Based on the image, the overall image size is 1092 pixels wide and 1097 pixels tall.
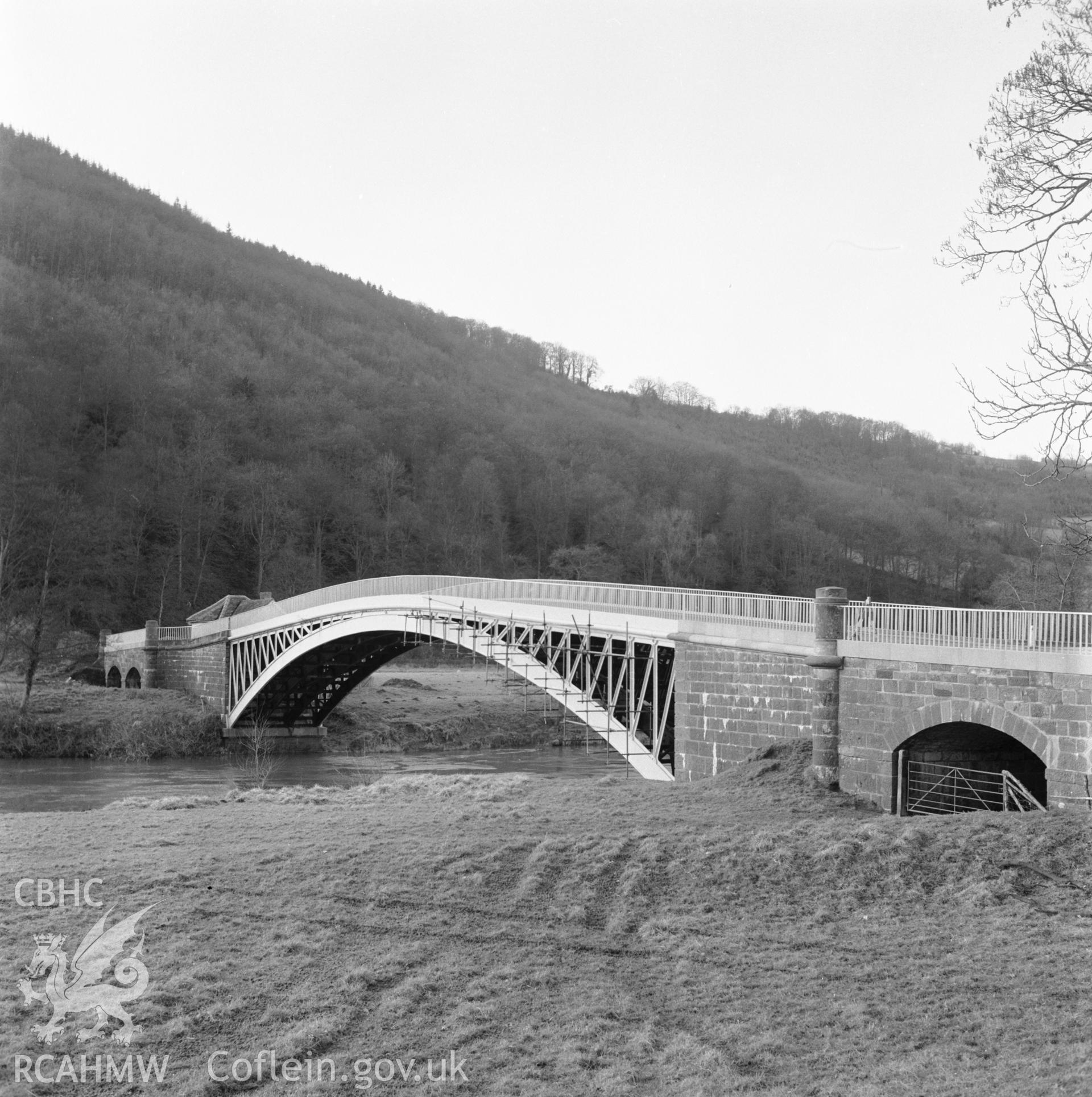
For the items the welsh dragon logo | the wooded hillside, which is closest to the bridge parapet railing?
the welsh dragon logo

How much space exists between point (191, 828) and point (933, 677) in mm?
10531

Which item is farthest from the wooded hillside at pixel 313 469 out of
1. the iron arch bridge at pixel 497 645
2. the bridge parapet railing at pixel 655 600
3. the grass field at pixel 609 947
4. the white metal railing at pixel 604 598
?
the grass field at pixel 609 947

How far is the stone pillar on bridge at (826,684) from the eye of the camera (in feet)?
58.7

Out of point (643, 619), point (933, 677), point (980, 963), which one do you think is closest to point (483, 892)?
point (980, 963)

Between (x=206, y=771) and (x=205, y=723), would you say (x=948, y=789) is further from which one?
(x=205, y=723)

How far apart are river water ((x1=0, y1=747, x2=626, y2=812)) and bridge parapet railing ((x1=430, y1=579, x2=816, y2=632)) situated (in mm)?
4545

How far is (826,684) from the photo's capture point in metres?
18.1

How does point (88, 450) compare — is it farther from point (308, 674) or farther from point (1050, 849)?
point (1050, 849)

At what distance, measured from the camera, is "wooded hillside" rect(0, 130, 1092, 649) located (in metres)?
65.2

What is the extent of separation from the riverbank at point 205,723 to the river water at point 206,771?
3.34ft

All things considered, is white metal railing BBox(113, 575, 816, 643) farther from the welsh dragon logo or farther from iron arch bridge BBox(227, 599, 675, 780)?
the welsh dragon logo

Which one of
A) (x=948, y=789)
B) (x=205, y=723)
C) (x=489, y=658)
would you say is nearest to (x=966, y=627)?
(x=948, y=789)

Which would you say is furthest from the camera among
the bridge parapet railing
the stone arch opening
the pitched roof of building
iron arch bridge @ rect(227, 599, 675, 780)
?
the pitched roof of building

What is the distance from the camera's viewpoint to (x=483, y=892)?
40.3ft
